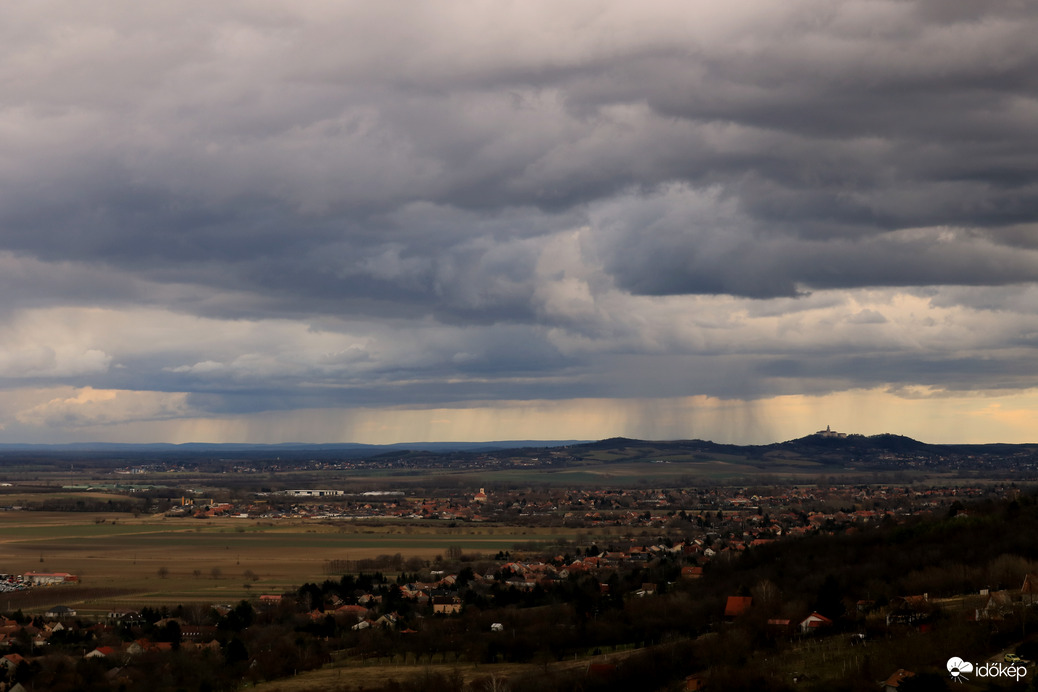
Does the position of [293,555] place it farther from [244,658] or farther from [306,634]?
[244,658]

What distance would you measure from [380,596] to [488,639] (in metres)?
27.8

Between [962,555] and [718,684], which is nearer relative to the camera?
[718,684]

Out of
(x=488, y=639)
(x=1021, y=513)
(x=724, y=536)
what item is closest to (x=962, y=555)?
(x=1021, y=513)

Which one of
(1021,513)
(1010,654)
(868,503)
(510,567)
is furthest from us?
(868,503)

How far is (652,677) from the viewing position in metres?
53.6

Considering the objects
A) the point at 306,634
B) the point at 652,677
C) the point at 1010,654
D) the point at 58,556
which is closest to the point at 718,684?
the point at 652,677

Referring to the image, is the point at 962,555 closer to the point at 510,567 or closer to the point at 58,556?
the point at 510,567

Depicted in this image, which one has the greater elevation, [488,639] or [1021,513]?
[1021,513]

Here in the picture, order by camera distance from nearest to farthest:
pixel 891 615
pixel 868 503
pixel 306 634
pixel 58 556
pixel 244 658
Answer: pixel 891 615 < pixel 244 658 < pixel 306 634 < pixel 58 556 < pixel 868 503

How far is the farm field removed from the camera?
10119cm

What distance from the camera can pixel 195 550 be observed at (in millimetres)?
142500

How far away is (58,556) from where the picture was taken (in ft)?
440

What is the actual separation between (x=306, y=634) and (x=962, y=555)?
4671 cm

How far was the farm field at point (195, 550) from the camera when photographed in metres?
101
